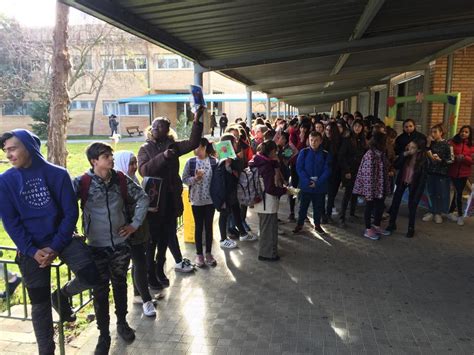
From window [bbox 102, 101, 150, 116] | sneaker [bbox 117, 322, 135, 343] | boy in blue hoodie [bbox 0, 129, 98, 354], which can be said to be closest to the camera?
boy in blue hoodie [bbox 0, 129, 98, 354]

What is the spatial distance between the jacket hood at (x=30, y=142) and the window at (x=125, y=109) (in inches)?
1366

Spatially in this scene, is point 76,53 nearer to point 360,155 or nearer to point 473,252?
point 360,155

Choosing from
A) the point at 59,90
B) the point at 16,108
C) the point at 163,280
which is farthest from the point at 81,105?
the point at 163,280

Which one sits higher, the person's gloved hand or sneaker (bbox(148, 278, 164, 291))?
the person's gloved hand

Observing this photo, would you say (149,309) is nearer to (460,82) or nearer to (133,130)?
(460,82)

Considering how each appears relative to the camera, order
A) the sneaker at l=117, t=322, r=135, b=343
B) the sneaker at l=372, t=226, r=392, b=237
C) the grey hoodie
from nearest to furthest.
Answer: the grey hoodie → the sneaker at l=117, t=322, r=135, b=343 → the sneaker at l=372, t=226, r=392, b=237

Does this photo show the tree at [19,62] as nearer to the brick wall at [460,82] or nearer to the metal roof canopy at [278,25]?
the metal roof canopy at [278,25]

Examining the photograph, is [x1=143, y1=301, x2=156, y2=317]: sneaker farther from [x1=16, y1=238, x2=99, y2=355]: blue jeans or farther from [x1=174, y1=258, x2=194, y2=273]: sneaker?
[x1=174, y1=258, x2=194, y2=273]: sneaker

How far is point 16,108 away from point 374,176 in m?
38.0

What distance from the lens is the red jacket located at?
21.0ft

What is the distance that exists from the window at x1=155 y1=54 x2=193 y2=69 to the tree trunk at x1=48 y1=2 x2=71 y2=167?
84.6ft

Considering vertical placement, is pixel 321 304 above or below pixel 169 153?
below

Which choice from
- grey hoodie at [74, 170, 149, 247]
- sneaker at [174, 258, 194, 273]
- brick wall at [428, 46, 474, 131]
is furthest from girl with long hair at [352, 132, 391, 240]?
brick wall at [428, 46, 474, 131]

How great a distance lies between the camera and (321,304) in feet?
13.2
